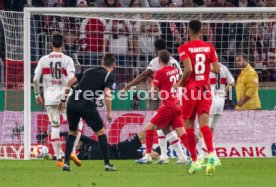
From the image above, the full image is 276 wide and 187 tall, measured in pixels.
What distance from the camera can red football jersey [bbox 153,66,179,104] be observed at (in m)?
19.4

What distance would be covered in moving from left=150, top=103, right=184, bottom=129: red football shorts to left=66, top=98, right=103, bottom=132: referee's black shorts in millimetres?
2319

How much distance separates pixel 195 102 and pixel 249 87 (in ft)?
22.5

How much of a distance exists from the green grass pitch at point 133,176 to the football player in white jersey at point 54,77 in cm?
83

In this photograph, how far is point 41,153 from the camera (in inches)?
860

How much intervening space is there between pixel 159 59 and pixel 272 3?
9.86 meters

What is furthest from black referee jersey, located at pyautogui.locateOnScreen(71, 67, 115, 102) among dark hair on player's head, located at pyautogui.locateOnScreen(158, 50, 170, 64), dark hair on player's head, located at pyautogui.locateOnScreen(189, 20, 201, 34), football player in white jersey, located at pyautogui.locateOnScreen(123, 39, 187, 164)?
football player in white jersey, located at pyautogui.locateOnScreen(123, 39, 187, 164)

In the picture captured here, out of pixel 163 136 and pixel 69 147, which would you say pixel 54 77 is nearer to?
pixel 163 136

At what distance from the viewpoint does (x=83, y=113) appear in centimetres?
1734

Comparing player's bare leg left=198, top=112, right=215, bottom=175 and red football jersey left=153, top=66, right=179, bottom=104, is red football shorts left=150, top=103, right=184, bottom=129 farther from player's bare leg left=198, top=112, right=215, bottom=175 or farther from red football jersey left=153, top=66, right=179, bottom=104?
player's bare leg left=198, top=112, right=215, bottom=175

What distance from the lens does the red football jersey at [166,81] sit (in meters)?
19.4

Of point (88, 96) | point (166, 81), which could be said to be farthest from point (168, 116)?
point (88, 96)

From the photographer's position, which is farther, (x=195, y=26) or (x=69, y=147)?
(x=69, y=147)

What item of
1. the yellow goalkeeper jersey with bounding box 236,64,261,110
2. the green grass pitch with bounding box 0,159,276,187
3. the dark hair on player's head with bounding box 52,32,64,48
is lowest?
the green grass pitch with bounding box 0,159,276,187

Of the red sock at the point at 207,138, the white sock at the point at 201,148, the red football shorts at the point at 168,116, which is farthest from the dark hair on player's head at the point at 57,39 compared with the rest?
the red sock at the point at 207,138
